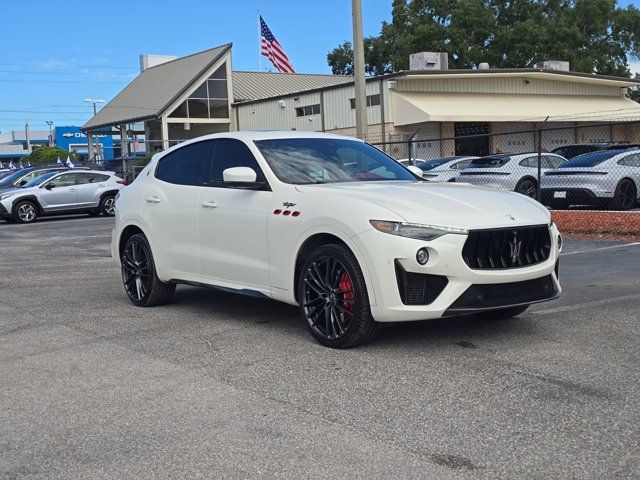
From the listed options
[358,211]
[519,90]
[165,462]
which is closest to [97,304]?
[358,211]

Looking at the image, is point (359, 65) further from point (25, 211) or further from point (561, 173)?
point (25, 211)

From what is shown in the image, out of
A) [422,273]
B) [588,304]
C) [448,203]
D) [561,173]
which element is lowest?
[588,304]

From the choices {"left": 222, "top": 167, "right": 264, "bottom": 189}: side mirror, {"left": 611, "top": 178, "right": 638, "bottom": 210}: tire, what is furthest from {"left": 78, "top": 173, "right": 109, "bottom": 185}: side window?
{"left": 222, "top": 167, "right": 264, "bottom": 189}: side mirror

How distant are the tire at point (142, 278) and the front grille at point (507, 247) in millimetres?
3524

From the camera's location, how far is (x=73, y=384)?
17.3 feet

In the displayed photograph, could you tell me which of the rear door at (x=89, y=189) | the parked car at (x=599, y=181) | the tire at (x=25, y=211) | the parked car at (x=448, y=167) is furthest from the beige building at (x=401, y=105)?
the parked car at (x=599, y=181)

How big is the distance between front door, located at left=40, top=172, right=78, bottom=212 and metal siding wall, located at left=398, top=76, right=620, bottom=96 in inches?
683

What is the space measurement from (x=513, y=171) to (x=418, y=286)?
13795 mm

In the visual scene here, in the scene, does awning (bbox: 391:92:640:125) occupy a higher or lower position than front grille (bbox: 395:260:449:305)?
higher

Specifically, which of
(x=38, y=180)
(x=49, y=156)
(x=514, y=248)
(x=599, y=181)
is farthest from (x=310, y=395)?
(x=49, y=156)

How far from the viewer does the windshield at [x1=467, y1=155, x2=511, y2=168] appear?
750 inches

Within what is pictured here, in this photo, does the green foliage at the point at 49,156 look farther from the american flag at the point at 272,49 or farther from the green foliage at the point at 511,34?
the green foliage at the point at 511,34

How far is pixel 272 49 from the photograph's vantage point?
49.0m

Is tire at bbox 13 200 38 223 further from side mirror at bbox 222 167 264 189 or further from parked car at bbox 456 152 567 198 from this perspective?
side mirror at bbox 222 167 264 189
